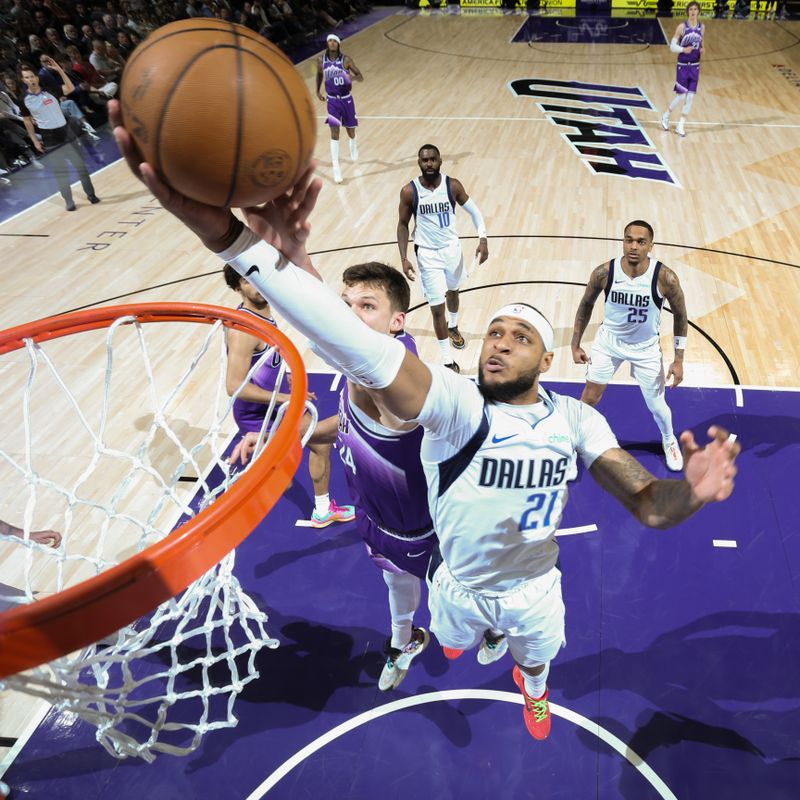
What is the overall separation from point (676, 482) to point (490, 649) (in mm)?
1660

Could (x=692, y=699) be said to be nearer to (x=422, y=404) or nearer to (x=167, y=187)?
(x=422, y=404)

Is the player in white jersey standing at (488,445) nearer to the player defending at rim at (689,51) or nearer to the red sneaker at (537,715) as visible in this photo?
the red sneaker at (537,715)

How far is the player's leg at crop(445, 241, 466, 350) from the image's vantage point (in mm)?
5668

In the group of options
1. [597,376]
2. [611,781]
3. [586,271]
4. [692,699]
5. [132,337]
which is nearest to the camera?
[611,781]

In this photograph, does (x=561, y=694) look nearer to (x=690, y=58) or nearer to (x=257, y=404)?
(x=257, y=404)

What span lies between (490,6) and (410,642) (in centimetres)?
2418

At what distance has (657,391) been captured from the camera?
4422 millimetres

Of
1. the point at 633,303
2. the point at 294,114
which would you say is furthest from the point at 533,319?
the point at 633,303

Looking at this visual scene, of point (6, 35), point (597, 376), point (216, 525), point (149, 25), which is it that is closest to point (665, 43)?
point (149, 25)

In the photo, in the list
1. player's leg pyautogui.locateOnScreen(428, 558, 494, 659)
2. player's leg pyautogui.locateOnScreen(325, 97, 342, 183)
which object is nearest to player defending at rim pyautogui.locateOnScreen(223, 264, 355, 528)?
player's leg pyautogui.locateOnScreen(428, 558, 494, 659)

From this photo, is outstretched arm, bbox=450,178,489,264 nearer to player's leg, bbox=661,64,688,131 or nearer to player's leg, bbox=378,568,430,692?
player's leg, bbox=378,568,430,692

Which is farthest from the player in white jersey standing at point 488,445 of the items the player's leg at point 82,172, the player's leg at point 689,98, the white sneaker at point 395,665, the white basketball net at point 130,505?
the player's leg at point 689,98

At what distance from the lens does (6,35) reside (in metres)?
12.8

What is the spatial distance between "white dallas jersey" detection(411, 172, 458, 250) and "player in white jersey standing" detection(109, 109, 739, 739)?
10.6 ft
